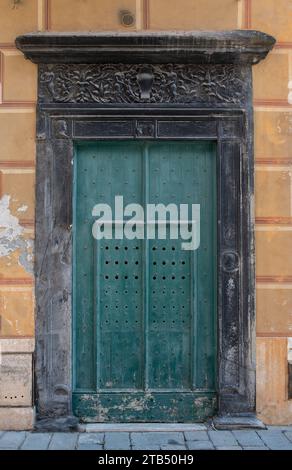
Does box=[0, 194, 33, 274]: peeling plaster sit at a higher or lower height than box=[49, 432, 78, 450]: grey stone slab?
higher

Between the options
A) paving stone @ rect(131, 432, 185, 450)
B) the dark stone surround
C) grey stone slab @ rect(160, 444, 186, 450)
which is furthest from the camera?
the dark stone surround

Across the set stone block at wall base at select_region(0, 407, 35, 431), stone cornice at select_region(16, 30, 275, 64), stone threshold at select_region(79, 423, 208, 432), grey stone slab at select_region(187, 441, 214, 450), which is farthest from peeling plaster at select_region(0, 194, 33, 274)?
grey stone slab at select_region(187, 441, 214, 450)

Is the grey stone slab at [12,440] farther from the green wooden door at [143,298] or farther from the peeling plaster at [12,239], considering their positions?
the peeling plaster at [12,239]

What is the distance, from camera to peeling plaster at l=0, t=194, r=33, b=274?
5.97 meters

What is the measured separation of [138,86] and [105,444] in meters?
3.28

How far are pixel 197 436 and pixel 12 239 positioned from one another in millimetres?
2484

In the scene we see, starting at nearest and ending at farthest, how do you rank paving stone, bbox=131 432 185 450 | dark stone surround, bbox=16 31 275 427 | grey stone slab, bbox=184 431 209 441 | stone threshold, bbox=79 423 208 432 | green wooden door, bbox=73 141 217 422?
paving stone, bbox=131 432 185 450 → grey stone slab, bbox=184 431 209 441 → stone threshold, bbox=79 423 208 432 → dark stone surround, bbox=16 31 275 427 → green wooden door, bbox=73 141 217 422

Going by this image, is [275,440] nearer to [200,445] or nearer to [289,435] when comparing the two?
[289,435]

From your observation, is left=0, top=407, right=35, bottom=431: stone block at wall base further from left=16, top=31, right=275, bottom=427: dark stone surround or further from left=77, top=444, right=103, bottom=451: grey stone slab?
left=77, top=444, right=103, bottom=451: grey stone slab

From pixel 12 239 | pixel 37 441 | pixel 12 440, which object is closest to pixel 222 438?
pixel 37 441

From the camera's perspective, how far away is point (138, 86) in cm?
602

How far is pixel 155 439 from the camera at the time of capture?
5559 millimetres

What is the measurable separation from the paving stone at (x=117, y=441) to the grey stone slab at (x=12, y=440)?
75 centimetres

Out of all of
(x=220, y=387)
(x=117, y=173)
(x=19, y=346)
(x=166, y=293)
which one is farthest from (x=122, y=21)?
(x=220, y=387)
